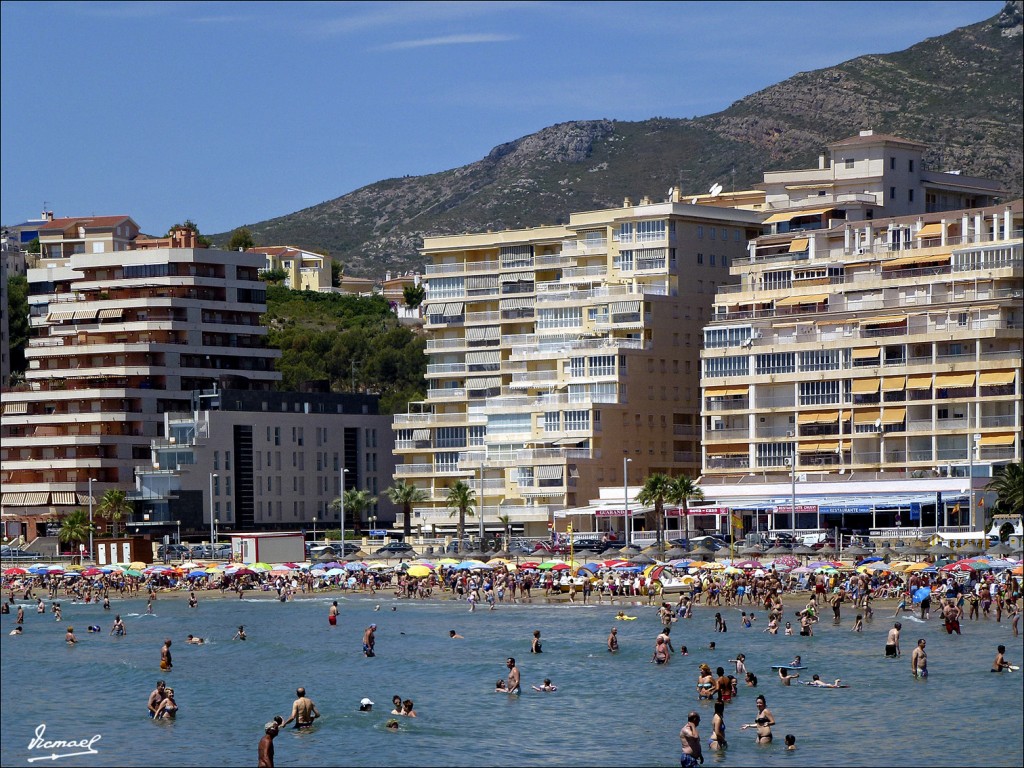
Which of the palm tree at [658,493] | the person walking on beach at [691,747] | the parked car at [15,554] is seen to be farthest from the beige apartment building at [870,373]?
the person walking on beach at [691,747]

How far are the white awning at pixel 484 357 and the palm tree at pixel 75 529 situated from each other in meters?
32.4

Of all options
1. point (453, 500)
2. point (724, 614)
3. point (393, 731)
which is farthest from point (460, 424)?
point (393, 731)

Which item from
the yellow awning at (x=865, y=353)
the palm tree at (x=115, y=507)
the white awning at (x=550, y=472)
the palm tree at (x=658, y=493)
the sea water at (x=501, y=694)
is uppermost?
the yellow awning at (x=865, y=353)

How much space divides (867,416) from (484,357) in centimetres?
3693

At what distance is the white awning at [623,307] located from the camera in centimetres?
13925

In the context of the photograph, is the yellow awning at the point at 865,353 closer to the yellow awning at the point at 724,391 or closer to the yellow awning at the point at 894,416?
the yellow awning at the point at 894,416

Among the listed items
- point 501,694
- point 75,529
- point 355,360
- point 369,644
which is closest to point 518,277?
point 355,360

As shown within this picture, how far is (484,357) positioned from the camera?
151750mm

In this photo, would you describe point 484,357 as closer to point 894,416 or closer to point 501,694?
point 894,416

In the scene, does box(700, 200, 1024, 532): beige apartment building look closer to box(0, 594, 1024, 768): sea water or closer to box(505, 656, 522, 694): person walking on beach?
box(0, 594, 1024, 768): sea water

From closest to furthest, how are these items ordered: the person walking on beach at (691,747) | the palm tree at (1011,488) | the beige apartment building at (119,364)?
the person walking on beach at (691,747) < the palm tree at (1011,488) < the beige apartment building at (119,364)

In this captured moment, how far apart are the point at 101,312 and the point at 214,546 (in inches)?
1334

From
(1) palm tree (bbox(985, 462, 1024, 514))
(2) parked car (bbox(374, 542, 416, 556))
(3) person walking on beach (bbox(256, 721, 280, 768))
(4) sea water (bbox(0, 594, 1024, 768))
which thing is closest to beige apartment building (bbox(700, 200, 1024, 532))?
(1) palm tree (bbox(985, 462, 1024, 514))

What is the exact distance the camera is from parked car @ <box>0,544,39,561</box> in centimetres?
13788
